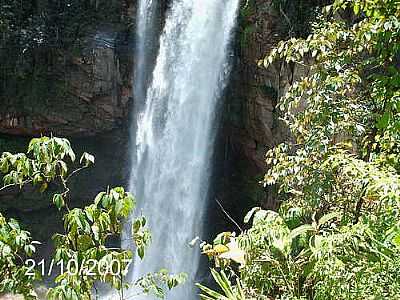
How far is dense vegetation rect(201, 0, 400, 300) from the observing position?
5.48 feet

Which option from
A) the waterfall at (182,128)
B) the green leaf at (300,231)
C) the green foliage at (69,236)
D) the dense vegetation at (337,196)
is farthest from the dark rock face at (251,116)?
the green foliage at (69,236)

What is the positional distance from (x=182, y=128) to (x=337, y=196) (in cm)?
693

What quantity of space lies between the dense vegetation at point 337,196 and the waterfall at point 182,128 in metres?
6.10

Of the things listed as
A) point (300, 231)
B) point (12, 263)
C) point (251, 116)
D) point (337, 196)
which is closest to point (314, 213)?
point (337, 196)

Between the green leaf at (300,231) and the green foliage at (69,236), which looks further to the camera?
the green leaf at (300,231)

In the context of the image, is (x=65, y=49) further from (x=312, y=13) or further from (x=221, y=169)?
(x=312, y=13)

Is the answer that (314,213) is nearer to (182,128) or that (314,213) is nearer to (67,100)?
(182,128)

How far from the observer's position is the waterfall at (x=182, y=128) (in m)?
8.72

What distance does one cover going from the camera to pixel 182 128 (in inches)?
360

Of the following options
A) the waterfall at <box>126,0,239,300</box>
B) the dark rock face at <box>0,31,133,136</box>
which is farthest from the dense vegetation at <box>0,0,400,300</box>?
the dark rock face at <box>0,31,133,136</box>

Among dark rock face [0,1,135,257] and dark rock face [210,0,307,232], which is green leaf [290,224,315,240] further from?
dark rock face [0,1,135,257]

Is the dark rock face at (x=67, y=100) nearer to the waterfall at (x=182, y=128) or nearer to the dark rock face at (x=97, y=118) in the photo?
the dark rock face at (x=97, y=118)

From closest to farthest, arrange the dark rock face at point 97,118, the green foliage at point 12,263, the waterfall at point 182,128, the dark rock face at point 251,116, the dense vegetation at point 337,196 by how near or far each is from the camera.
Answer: the green foliage at point 12,263 < the dense vegetation at point 337,196 < the dark rock face at point 251,116 < the waterfall at point 182,128 < the dark rock face at point 97,118

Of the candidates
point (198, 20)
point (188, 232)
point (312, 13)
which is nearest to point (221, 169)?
point (188, 232)
